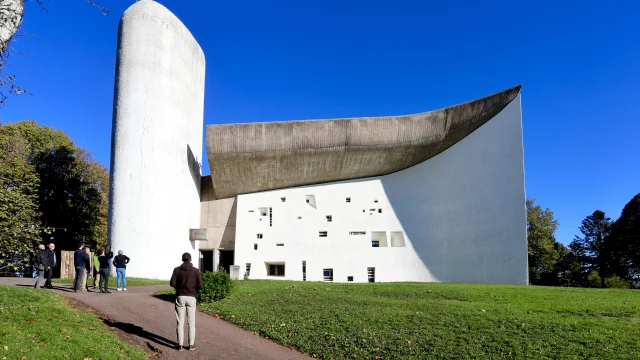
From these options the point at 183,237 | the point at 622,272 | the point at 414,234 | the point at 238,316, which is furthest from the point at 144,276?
the point at 622,272

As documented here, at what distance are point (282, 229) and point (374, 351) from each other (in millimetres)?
16739

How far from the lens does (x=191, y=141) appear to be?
24453 millimetres

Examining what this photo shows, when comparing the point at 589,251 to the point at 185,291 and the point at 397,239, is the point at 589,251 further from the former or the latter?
the point at 185,291

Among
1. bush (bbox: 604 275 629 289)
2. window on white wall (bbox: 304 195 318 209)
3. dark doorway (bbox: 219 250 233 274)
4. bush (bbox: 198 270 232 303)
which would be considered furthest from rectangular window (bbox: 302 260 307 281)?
bush (bbox: 604 275 629 289)

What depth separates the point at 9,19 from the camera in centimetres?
430

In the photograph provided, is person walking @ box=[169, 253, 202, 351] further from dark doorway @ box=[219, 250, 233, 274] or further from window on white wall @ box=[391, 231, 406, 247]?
dark doorway @ box=[219, 250, 233, 274]

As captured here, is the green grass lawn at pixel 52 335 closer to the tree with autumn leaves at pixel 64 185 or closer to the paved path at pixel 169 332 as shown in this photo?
the paved path at pixel 169 332

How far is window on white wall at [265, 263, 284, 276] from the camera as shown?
954 inches

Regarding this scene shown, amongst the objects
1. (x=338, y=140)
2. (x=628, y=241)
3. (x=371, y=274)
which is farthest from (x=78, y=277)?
(x=628, y=241)

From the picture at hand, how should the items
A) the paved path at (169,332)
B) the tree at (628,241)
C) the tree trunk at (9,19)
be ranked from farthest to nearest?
the tree at (628,241)
the paved path at (169,332)
the tree trunk at (9,19)

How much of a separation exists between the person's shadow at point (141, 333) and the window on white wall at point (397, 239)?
16.8 meters

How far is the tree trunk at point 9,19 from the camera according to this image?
424 cm

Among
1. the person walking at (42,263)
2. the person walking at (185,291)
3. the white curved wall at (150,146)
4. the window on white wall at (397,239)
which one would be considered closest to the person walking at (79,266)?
the person walking at (42,263)

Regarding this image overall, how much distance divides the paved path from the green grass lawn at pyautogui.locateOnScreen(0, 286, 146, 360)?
505mm
